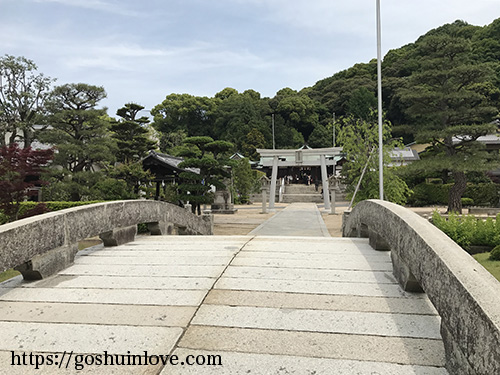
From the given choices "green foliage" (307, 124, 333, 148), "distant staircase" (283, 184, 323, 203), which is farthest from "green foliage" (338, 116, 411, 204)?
"green foliage" (307, 124, 333, 148)

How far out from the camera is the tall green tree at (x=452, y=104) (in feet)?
53.4

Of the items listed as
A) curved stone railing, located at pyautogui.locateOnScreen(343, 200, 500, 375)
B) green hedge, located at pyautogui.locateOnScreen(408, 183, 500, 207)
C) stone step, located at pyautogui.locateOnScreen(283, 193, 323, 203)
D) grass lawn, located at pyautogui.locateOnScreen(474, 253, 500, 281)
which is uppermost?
curved stone railing, located at pyautogui.locateOnScreen(343, 200, 500, 375)

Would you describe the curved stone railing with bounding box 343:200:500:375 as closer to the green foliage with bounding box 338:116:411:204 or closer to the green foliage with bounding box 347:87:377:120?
the green foliage with bounding box 338:116:411:204

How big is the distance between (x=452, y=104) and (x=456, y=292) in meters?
18.8

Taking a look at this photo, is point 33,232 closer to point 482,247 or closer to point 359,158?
point 482,247

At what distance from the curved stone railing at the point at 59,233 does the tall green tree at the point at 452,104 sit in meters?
15.4

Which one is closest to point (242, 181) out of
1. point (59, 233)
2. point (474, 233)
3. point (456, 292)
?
point (474, 233)

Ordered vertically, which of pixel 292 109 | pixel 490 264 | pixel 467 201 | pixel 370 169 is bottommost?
pixel 467 201

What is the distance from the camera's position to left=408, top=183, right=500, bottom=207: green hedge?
21.3 metres

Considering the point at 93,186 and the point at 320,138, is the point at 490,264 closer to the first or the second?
the point at 93,186

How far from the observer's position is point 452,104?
17391mm

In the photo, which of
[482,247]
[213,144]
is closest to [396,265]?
[482,247]

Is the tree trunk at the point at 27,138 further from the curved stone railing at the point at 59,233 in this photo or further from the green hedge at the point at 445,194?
the green hedge at the point at 445,194

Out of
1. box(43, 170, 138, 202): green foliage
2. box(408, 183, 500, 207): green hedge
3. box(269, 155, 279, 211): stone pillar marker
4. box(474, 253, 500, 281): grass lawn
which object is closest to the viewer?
box(474, 253, 500, 281): grass lawn
